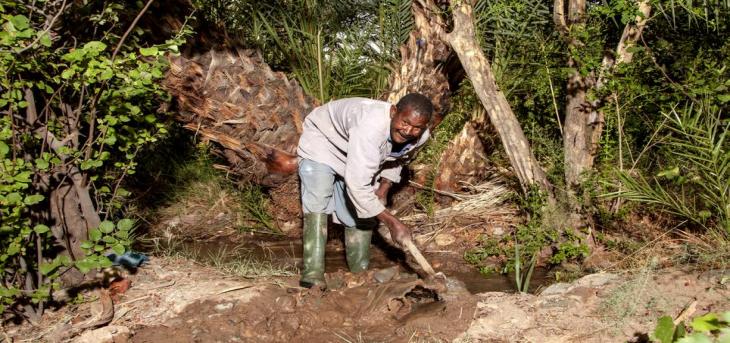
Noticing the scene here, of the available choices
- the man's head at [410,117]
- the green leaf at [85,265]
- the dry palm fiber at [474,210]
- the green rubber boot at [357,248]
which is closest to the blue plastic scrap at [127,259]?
the green leaf at [85,265]

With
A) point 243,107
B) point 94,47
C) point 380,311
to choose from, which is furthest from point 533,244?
point 94,47

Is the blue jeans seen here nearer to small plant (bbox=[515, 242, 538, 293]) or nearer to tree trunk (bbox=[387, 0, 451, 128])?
small plant (bbox=[515, 242, 538, 293])

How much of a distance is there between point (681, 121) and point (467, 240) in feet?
6.22

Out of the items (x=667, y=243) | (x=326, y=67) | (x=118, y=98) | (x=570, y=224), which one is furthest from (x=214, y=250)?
(x=667, y=243)

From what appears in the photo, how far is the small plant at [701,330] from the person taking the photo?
193cm

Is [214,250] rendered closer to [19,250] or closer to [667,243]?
[19,250]

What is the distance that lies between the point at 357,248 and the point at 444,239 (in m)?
1.03

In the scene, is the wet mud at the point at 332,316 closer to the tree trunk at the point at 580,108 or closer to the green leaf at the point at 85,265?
the green leaf at the point at 85,265

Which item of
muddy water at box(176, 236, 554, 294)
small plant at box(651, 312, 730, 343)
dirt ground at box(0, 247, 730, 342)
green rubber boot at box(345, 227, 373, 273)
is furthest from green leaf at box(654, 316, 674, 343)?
green rubber boot at box(345, 227, 373, 273)

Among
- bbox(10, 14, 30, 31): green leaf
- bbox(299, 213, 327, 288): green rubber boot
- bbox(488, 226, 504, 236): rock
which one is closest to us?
bbox(10, 14, 30, 31): green leaf

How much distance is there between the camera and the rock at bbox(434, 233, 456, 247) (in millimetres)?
5254

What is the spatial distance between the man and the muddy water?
42cm

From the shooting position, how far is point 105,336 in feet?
10.4

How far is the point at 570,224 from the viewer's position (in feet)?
15.1
